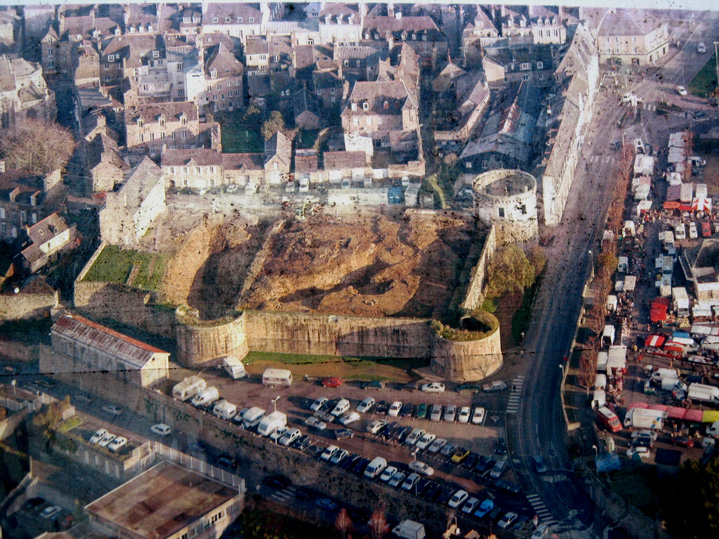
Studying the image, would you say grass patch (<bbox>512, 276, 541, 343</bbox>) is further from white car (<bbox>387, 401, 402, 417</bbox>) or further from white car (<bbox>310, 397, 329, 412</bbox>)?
white car (<bbox>310, 397, 329, 412</bbox>)

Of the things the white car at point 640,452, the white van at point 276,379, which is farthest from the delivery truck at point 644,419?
the white van at point 276,379

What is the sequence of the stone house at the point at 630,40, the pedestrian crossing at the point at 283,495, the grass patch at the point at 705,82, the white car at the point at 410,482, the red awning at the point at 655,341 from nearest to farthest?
the white car at the point at 410,482 → the pedestrian crossing at the point at 283,495 → the red awning at the point at 655,341 → the grass patch at the point at 705,82 → the stone house at the point at 630,40

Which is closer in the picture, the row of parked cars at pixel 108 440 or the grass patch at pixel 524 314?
the row of parked cars at pixel 108 440

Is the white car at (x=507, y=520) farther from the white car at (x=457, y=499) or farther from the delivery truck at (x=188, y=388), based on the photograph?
the delivery truck at (x=188, y=388)

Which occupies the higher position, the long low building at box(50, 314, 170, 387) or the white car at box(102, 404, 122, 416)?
the long low building at box(50, 314, 170, 387)

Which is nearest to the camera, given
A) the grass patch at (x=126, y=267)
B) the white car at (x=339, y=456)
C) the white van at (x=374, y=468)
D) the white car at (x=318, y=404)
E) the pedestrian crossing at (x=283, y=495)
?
the white van at (x=374, y=468)

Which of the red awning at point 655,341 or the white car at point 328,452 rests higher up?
the red awning at point 655,341

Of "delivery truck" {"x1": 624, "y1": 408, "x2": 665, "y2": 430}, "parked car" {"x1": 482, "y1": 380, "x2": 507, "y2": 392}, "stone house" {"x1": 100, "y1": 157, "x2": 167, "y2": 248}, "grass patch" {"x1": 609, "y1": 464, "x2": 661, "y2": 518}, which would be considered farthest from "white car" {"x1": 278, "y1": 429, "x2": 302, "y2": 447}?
"stone house" {"x1": 100, "y1": 157, "x2": 167, "y2": 248}

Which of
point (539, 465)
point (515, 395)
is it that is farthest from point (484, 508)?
point (515, 395)
